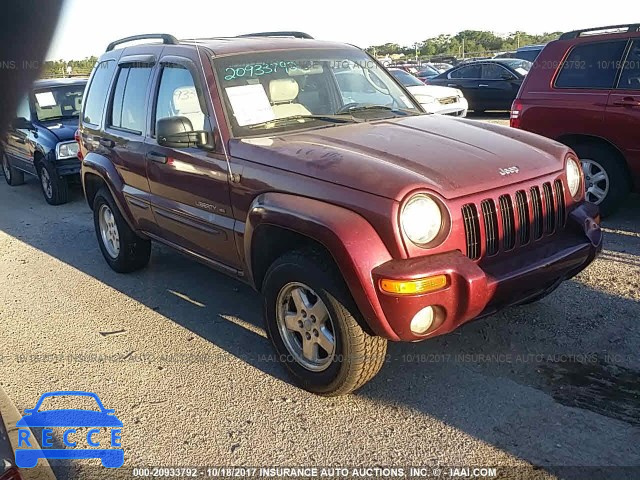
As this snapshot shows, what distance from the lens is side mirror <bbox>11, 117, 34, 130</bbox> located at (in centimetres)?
974

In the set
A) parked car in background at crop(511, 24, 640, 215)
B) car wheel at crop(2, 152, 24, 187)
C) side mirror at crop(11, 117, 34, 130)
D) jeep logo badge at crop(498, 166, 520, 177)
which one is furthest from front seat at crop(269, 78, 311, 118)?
car wheel at crop(2, 152, 24, 187)

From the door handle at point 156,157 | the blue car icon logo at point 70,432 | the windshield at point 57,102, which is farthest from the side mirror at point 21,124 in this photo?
the blue car icon logo at point 70,432

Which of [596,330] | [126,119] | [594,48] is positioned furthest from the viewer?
[594,48]

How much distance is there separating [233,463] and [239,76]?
96.3 inches

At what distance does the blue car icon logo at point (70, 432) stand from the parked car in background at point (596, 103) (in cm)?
511

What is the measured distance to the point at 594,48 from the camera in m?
6.29

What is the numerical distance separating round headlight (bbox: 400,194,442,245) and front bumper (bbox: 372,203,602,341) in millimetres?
109

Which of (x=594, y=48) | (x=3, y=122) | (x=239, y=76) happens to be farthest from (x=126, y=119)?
(x=3, y=122)

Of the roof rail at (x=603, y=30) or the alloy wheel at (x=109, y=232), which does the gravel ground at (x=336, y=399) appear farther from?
the roof rail at (x=603, y=30)

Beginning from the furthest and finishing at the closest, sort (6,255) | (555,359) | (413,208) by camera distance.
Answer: (6,255) < (555,359) < (413,208)

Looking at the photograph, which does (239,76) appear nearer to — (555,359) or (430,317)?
(430,317)

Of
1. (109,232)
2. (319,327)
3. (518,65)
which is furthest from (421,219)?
(518,65)

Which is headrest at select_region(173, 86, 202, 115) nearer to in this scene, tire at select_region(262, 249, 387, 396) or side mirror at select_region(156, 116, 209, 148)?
side mirror at select_region(156, 116, 209, 148)

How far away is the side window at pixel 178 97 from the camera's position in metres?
4.21
